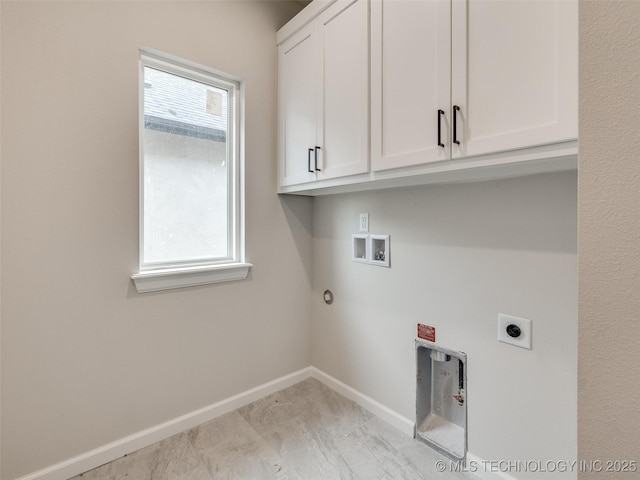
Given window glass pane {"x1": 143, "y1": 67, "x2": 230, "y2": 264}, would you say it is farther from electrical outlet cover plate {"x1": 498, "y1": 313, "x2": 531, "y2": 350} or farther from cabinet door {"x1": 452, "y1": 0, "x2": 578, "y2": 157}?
electrical outlet cover plate {"x1": 498, "y1": 313, "x2": 531, "y2": 350}

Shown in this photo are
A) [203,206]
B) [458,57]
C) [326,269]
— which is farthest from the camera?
[326,269]

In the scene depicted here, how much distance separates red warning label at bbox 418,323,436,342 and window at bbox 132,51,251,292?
1062 millimetres

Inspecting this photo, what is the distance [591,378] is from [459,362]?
3.93ft

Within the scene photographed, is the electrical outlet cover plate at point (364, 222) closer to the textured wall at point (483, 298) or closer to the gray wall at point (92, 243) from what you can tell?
the textured wall at point (483, 298)

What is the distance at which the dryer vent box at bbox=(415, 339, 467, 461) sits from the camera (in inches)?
60.0

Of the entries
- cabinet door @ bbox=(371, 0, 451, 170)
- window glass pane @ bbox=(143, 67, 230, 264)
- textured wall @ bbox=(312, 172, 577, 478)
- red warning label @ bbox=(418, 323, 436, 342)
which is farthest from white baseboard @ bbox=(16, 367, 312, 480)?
cabinet door @ bbox=(371, 0, 451, 170)

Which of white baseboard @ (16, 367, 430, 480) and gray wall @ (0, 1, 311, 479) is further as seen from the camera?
white baseboard @ (16, 367, 430, 480)

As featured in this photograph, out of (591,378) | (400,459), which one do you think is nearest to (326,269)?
(400,459)

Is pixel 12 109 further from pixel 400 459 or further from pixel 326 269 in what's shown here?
pixel 400 459

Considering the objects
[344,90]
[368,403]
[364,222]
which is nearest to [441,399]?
[368,403]

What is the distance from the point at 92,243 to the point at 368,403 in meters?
1.72

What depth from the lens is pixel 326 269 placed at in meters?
2.19

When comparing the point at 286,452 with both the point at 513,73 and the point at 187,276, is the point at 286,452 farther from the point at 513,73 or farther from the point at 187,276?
the point at 513,73

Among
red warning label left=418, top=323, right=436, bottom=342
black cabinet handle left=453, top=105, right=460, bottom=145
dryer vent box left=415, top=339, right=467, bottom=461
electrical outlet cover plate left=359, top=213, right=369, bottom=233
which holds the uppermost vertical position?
black cabinet handle left=453, top=105, right=460, bottom=145
